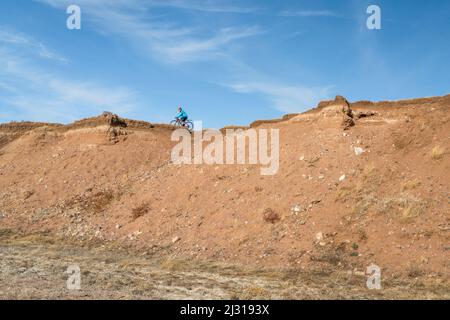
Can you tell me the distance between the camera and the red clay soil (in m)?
15.1

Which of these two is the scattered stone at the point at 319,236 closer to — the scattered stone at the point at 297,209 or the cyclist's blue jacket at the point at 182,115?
the scattered stone at the point at 297,209

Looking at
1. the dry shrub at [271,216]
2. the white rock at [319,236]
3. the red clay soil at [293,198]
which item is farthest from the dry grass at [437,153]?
the dry shrub at [271,216]

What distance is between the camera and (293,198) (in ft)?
59.4

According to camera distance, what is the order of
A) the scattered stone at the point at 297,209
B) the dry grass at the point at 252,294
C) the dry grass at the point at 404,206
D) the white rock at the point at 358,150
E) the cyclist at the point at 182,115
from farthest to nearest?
the cyclist at the point at 182,115 < the white rock at the point at 358,150 < the scattered stone at the point at 297,209 < the dry grass at the point at 404,206 < the dry grass at the point at 252,294

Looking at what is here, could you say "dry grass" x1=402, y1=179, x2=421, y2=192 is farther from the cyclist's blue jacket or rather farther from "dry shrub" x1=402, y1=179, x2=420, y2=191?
the cyclist's blue jacket

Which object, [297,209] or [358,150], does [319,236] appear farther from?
[358,150]

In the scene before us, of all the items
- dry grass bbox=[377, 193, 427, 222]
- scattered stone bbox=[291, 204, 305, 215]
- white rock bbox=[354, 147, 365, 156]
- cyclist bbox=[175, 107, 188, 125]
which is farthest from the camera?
cyclist bbox=[175, 107, 188, 125]

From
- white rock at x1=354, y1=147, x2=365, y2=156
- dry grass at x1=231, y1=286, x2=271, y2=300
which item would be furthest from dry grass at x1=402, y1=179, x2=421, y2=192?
dry grass at x1=231, y1=286, x2=271, y2=300

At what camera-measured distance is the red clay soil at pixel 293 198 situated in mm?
15148

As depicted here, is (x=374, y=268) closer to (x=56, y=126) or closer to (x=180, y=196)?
(x=180, y=196)

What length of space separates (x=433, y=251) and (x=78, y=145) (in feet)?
83.7

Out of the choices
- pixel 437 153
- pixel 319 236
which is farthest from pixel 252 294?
pixel 437 153

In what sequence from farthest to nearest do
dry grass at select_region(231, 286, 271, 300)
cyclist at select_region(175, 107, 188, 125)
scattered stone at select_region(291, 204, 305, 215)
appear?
cyclist at select_region(175, 107, 188, 125) → scattered stone at select_region(291, 204, 305, 215) → dry grass at select_region(231, 286, 271, 300)
